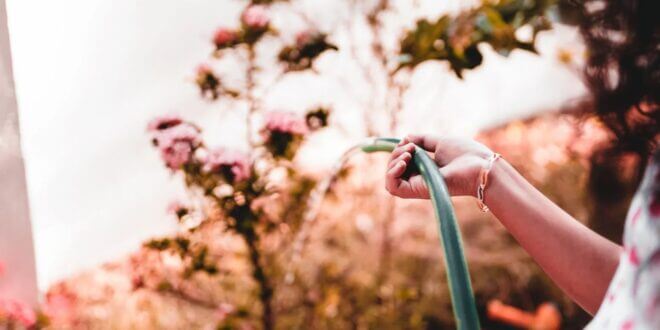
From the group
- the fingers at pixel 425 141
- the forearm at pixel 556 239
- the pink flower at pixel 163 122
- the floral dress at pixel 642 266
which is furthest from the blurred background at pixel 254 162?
the floral dress at pixel 642 266

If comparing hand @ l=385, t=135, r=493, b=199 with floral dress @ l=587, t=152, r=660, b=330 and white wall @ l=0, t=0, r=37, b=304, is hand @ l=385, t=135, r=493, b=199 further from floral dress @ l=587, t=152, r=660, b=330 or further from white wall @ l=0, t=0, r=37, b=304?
white wall @ l=0, t=0, r=37, b=304

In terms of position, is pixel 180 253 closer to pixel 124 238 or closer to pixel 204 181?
pixel 204 181

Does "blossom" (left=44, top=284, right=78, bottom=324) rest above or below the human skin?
below

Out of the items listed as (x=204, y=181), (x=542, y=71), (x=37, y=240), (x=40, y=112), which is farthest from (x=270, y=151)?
(x=542, y=71)

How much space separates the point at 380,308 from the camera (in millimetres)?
→ 2426

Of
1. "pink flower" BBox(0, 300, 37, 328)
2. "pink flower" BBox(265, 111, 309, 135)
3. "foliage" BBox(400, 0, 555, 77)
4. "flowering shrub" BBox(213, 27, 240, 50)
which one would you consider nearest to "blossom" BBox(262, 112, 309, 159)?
"pink flower" BBox(265, 111, 309, 135)

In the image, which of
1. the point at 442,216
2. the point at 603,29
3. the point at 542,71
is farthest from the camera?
the point at 542,71

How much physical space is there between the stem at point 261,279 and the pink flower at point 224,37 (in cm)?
64

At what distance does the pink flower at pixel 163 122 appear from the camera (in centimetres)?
162

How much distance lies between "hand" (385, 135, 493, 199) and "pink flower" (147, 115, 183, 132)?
0.91m

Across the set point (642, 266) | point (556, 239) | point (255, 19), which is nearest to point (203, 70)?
point (255, 19)

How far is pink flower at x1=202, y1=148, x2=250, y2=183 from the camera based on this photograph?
1610 mm

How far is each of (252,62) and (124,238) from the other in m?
1.09

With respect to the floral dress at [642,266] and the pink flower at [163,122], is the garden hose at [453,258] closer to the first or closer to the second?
the floral dress at [642,266]
